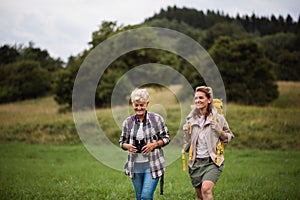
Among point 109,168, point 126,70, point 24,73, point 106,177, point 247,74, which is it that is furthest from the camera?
point 24,73

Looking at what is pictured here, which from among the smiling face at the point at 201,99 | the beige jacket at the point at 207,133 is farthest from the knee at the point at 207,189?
the smiling face at the point at 201,99

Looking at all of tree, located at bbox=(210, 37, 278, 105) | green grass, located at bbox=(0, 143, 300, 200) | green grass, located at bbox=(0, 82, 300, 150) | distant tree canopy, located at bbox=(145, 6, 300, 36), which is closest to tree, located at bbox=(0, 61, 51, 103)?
green grass, located at bbox=(0, 82, 300, 150)

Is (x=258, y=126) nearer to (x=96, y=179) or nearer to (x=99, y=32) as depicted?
(x=96, y=179)

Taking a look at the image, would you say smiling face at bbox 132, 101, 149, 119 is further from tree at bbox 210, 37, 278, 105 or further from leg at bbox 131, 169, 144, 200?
tree at bbox 210, 37, 278, 105

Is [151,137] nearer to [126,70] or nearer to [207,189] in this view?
[207,189]

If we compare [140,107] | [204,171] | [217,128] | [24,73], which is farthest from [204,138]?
[24,73]

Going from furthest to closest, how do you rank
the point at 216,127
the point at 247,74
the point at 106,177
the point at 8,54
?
1. the point at 247,74
2. the point at 8,54
3. the point at 106,177
4. the point at 216,127

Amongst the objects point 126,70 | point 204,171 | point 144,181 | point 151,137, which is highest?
point 126,70

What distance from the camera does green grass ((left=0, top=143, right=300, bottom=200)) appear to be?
8797 mm

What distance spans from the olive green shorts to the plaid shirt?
52 centimetres

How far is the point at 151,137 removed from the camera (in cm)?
551

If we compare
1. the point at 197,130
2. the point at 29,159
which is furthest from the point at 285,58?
the point at 197,130

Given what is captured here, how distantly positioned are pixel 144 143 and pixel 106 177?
6.27 metres

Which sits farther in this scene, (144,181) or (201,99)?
(201,99)
